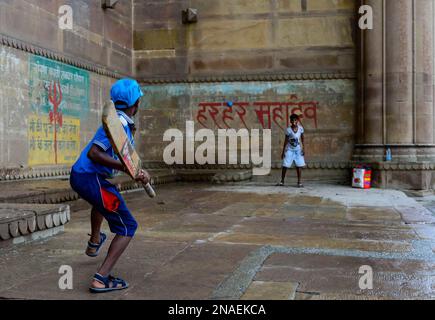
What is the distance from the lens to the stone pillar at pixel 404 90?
11.9 m

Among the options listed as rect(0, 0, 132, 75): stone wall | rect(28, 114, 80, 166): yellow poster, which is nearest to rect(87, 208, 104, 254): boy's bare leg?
rect(28, 114, 80, 166): yellow poster

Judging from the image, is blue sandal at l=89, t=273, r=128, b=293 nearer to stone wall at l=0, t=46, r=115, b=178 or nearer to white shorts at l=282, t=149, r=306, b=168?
stone wall at l=0, t=46, r=115, b=178

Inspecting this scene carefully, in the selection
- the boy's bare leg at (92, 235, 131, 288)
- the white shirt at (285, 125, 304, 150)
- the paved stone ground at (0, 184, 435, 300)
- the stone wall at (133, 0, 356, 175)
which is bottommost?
the paved stone ground at (0, 184, 435, 300)

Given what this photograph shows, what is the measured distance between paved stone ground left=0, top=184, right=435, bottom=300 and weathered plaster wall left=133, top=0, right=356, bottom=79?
5848mm

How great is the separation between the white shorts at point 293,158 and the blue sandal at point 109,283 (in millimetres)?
8892

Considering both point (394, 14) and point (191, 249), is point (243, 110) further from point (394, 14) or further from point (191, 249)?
point (191, 249)

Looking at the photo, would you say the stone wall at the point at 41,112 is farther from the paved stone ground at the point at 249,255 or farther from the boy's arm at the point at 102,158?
the boy's arm at the point at 102,158

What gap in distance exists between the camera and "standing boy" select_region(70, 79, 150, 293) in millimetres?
3654

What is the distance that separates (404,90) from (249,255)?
28.1 feet

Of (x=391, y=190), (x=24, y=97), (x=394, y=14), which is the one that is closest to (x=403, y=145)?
(x=391, y=190)

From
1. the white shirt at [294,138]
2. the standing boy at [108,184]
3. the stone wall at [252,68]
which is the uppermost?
the stone wall at [252,68]

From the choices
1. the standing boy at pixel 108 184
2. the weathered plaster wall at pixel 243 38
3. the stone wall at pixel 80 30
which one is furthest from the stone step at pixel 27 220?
the weathered plaster wall at pixel 243 38
